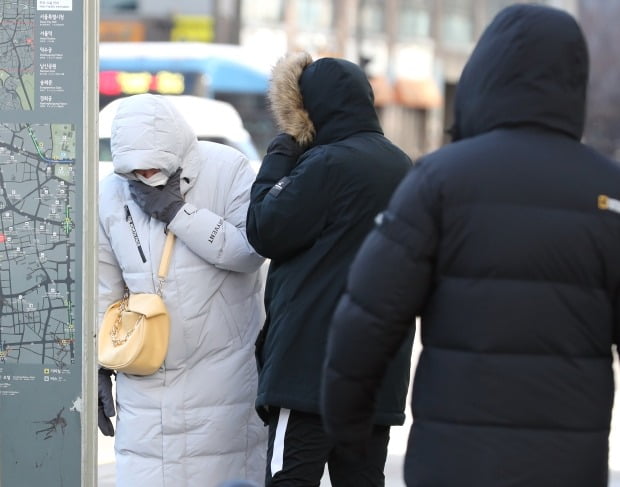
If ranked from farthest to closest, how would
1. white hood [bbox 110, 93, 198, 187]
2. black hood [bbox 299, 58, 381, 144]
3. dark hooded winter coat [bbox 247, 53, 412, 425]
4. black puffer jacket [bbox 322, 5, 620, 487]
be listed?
white hood [bbox 110, 93, 198, 187] < black hood [bbox 299, 58, 381, 144] < dark hooded winter coat [bbox 247, 53, 412, 425] < black puffer jacket [bbox 322, 5, 620, 487]

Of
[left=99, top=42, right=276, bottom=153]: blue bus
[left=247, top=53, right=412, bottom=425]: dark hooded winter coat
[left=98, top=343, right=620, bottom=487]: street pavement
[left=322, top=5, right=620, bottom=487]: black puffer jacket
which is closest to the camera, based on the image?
[left=322, top=5, right=620, bottom=487]: black puffer jacket

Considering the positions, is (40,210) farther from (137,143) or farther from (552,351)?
(552,351)

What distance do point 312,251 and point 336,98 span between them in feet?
1.61

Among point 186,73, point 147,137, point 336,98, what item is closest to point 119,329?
point 147,137

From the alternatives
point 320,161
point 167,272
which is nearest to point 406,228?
point 320,161

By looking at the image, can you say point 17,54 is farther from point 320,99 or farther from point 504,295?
point 504,295

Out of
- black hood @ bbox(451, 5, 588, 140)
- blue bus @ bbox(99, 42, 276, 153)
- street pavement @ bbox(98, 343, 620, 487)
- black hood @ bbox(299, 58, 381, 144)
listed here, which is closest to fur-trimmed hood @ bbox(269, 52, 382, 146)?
black hood @ bbox(299, 58, 381, 144)

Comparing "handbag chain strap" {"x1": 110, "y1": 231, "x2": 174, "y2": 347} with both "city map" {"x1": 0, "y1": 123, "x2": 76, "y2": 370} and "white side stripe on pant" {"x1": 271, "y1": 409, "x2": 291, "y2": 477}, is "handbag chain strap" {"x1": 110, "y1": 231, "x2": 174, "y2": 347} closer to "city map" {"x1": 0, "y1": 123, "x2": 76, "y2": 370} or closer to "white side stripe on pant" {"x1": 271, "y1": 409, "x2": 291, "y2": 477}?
"city map" {"x1": 0, "y1": 123, "x2": 76, "y2": 370}

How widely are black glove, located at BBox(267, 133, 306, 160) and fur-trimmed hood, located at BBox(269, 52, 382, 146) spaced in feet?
0.06

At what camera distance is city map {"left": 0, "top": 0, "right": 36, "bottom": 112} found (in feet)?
13.1

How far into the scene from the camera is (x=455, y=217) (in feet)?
8.77

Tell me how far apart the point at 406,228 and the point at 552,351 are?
39 centimetres

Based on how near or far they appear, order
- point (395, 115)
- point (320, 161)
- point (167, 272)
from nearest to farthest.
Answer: point (320, 161)
point (167, 272)
point (395, 115)

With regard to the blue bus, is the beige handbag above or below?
above
